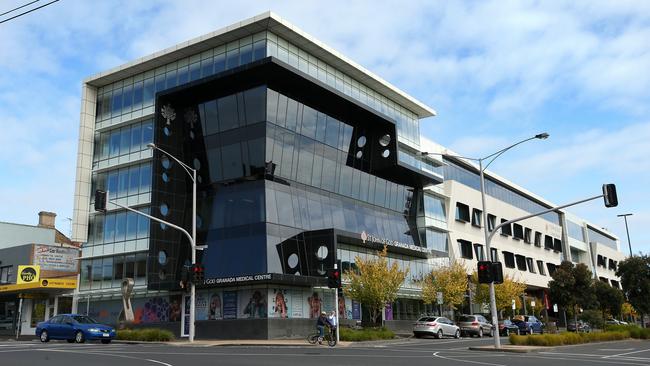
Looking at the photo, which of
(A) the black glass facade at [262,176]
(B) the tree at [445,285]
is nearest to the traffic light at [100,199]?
(A) the black glass facade at [262,176]

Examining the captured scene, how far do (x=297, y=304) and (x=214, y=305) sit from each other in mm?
5139

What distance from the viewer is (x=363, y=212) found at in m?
45.5

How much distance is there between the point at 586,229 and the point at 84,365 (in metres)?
94.5

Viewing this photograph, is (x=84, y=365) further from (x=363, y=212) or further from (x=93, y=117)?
(x=93, y=117)

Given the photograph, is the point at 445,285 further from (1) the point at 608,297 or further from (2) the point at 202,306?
(1) the point at 608,297

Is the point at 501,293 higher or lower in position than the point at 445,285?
lower

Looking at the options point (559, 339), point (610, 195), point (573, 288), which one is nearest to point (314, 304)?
point (559, 339)

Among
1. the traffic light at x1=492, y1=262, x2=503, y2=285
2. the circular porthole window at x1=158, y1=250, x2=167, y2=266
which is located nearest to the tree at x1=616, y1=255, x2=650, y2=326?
the traffic light at x1=492, y1=262, x2=503, y2=285

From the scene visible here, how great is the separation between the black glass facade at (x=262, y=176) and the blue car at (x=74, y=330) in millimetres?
7921

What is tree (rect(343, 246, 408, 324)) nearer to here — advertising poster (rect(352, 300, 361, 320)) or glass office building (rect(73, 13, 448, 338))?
glass office building (rect(73, 13, 448, 338))

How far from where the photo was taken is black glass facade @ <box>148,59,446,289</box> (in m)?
36.8

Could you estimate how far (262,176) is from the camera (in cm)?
3766

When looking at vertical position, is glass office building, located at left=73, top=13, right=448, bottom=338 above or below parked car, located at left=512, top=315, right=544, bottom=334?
above

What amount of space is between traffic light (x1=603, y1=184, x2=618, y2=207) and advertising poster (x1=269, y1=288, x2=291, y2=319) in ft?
63.0
